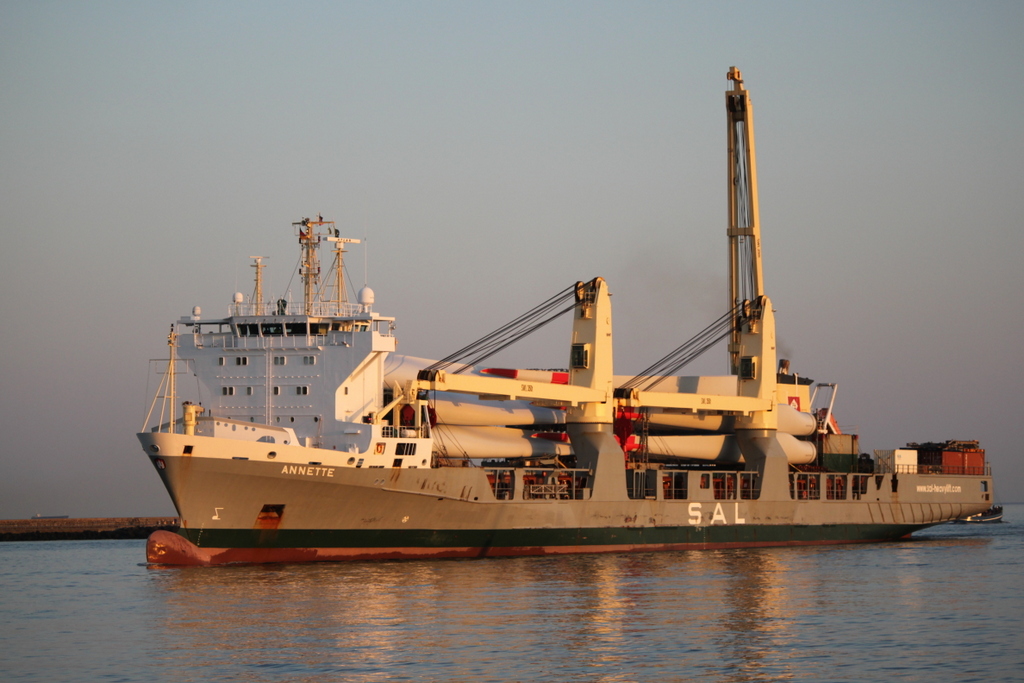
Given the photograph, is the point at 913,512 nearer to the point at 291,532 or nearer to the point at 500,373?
the point at 500,373

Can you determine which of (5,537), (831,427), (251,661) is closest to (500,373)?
(831,427)

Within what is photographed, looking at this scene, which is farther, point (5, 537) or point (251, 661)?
point (5, 537)

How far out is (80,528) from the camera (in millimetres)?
79438

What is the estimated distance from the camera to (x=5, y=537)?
73.1m

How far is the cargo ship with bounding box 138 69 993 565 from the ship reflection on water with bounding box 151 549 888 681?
1873mm

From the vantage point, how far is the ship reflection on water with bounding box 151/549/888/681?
72.3 ft

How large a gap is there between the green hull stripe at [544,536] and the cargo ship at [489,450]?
63 mm

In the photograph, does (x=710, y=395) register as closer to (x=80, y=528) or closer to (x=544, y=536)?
(x=544, y=536)

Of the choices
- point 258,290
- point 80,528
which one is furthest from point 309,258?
point 80,528

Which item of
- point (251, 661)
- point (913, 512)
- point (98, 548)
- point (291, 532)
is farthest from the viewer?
point (98, 548)

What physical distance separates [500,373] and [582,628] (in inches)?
882

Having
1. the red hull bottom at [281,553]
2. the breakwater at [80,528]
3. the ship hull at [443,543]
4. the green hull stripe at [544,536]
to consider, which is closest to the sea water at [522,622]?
the red hull bottom at [281,553]

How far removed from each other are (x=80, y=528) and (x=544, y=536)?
46983 mm

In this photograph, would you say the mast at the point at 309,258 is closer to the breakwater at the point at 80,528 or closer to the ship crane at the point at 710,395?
the ship crane at the point at 710,395
